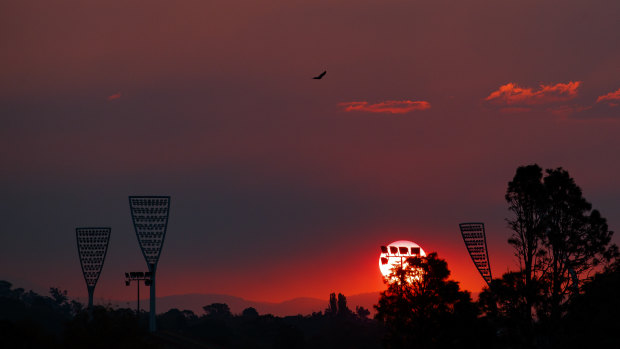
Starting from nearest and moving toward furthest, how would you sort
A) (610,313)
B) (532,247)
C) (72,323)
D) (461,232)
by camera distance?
1. (610,313)
2. (532,247)
3. (72,323)
4. (461,232)

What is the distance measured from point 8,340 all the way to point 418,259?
32.8 meters

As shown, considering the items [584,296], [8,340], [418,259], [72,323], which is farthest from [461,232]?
A: [8,340]

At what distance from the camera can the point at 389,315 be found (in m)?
62.1

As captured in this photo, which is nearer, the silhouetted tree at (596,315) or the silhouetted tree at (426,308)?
the silhouetted tree at (596,315)

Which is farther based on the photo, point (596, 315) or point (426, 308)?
point (426, 308)

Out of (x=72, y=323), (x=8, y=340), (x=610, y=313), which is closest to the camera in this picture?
(x=610, y=313)

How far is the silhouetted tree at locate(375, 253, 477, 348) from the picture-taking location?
197ft

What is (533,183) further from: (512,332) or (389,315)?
(389,315)

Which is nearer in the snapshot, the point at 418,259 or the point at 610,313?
the point at 610,313

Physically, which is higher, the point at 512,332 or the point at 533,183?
the point at 533,183

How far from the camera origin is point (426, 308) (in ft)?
201

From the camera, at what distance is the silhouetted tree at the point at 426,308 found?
197 feet

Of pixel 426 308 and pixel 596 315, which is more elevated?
pixel 426 308

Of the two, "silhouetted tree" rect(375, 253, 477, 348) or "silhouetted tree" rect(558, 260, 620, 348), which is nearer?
"silhouetted tree" rect(558, 260, 620, 348)
